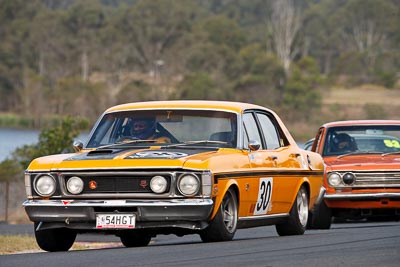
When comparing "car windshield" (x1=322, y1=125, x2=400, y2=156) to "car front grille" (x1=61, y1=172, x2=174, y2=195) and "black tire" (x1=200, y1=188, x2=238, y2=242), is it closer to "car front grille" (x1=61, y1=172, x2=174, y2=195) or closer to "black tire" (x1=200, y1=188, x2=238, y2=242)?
"black tire" (x1=200, y1=188, x2=238, y2=242)

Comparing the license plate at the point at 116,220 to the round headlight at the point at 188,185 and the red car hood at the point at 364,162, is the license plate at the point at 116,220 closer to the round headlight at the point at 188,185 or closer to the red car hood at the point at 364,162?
the round headlight at the point at 188,185

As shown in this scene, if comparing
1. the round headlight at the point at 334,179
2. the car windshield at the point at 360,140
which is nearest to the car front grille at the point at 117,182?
the round headlight at the point at 334,179

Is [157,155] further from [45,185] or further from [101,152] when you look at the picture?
[45,185]

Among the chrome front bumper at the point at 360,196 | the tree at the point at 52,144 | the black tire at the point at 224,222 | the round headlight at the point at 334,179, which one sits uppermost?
the black tire at the point at 224,222

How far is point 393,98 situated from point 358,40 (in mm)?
20928

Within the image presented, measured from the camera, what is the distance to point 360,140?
16172 mm

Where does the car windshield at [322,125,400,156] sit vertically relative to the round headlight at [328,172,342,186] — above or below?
above

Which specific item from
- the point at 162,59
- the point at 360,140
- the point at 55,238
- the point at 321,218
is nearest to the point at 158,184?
the point at 55,238

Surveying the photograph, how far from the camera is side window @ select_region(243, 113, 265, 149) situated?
440 inches

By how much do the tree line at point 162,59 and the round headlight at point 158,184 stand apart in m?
66.7

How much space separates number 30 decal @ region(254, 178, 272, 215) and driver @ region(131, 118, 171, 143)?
1.03 metres

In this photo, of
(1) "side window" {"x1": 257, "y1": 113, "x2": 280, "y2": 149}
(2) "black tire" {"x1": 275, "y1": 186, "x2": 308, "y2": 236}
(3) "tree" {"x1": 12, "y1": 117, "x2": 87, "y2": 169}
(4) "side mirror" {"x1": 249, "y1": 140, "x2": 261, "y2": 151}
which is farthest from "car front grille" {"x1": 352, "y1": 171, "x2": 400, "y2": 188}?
(3) "tree" {"x1": 12, "y1": 117, "x2": 87, "y2": 169}

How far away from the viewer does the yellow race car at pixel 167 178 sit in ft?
31.8

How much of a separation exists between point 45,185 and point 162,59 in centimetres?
8044
